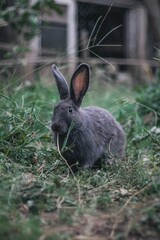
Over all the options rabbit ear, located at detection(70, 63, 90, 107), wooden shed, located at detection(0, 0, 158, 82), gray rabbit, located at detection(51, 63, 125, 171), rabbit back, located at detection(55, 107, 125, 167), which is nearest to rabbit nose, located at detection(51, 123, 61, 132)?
gray rabbit, located at detection(51, 63, 125, 171)

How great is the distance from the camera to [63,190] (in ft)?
11.1

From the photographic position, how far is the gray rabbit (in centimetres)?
430

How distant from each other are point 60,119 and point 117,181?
2.40 ft

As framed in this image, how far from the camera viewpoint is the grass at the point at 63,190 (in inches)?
108

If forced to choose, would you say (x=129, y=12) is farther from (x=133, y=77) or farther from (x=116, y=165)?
(x=116, y=165)

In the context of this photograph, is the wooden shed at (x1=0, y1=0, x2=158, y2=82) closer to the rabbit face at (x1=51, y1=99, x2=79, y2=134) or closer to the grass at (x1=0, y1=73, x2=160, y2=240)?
the grass at (x1=0, y1=73, x2=160, y2=240)

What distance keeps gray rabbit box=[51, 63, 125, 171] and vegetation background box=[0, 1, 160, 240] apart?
148 mm

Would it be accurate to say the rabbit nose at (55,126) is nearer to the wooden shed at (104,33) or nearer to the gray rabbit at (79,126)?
→ the gray rabbit at (79,126)

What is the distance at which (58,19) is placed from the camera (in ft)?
41.6

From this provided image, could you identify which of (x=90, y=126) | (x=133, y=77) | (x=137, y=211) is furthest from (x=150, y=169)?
(x=133, y=77)

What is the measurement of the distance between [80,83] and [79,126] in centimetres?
37

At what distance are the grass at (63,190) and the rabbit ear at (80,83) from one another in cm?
39

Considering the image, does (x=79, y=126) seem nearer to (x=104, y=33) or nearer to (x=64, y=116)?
(x=64, y=116)

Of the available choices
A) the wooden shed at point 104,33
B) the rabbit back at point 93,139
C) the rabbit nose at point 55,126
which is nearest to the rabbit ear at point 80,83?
the rabbit back at point 93,139
